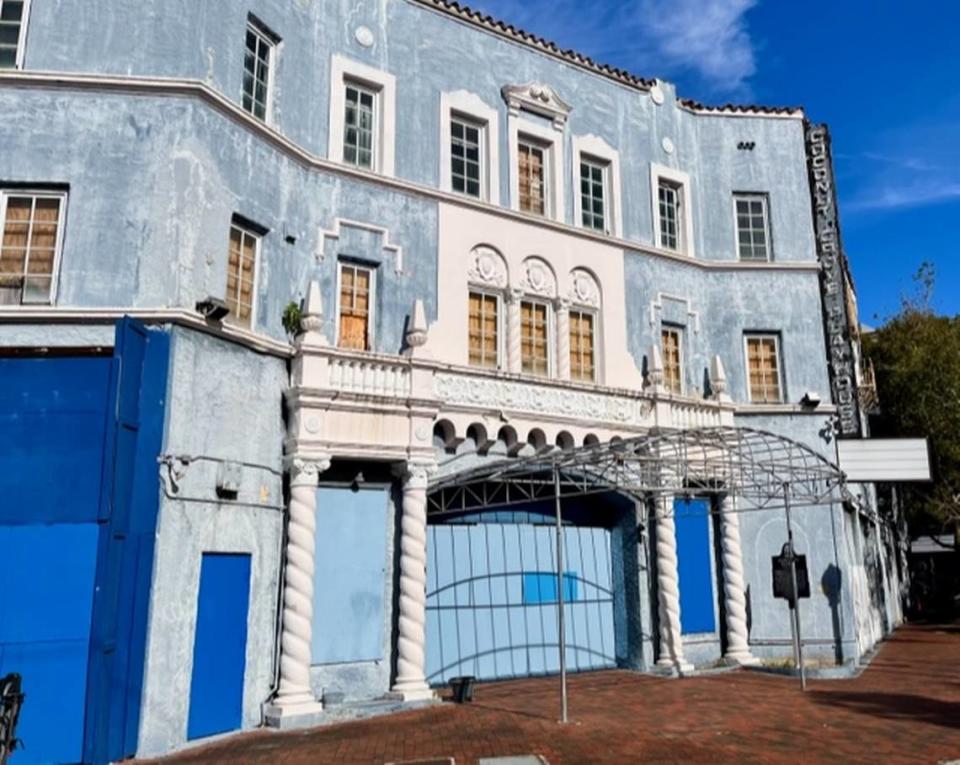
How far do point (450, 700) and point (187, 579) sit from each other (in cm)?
543

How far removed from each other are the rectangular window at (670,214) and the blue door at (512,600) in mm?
7644

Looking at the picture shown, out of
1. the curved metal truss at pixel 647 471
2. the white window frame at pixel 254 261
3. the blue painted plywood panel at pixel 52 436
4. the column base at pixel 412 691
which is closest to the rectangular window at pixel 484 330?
the curved metal truss at pixel 647 471

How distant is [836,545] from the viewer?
1930cm

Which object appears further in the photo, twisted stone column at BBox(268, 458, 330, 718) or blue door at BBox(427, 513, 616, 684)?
blue door at BBox(427, 513, 616, 684)

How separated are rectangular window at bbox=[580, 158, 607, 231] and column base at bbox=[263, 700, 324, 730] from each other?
12.2 metres

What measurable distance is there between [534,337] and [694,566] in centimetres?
664

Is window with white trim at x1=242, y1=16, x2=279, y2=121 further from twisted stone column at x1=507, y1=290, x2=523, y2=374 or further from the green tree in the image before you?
the green tree

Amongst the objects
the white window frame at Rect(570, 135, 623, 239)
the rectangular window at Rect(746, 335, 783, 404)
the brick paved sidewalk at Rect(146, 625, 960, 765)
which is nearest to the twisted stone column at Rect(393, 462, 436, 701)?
the brick paved sidewalk at Rect(146, 625, 960, 765)

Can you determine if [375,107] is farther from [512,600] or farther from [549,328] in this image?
[512,600]

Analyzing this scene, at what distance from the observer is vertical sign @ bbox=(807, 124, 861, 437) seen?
20.6m

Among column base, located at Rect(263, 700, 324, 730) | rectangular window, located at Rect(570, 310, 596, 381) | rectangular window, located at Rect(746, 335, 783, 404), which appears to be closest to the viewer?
column base, located at Rect(263, 700, 324, 730)

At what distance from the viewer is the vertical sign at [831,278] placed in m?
20.6

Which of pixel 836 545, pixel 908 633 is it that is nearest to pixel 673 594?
pixel 836 545

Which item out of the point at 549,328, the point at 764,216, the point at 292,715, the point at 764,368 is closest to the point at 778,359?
the point at 764,368
